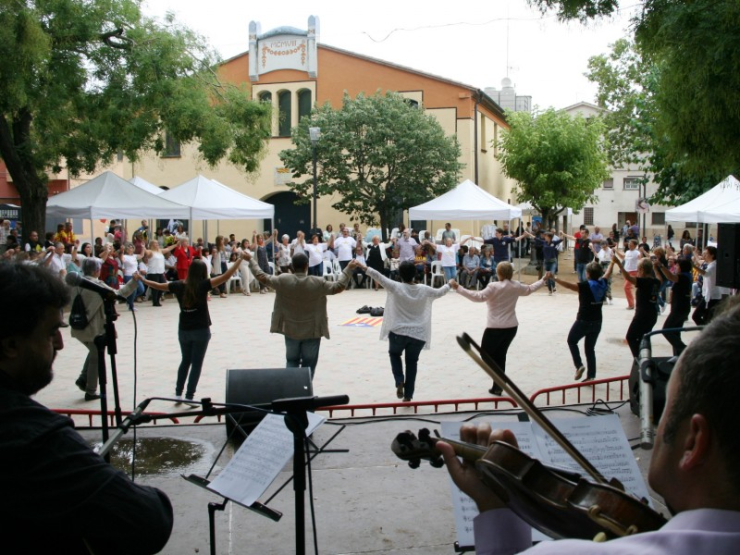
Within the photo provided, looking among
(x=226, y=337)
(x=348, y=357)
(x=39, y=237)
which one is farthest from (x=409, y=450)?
(x=39, y=237)

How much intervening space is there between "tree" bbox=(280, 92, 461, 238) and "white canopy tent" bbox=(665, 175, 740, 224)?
13.6 metres

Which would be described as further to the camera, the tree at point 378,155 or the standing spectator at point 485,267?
the tree at point 378,155

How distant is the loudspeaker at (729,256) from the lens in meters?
7.79

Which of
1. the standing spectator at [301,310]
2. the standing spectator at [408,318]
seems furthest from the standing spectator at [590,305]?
the standing spectator at [301,310]

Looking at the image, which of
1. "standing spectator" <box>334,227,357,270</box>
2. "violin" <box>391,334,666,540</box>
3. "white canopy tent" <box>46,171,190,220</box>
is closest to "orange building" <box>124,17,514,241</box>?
"standing spectator" <box>334,227,357,270</box>

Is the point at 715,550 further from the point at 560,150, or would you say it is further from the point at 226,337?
the point at 560,150

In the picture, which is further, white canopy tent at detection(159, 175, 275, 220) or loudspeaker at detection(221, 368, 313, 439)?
white canopy tent at detection(159, 175, 275, 220)

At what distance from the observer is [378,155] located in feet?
97.6

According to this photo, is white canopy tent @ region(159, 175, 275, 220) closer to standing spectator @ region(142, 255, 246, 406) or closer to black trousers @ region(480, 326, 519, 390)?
standing spectator @ region(142, 255, 246, 406)

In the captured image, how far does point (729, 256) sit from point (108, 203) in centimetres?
1316

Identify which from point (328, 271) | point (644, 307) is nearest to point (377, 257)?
point (328, 271)

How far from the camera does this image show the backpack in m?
8.02

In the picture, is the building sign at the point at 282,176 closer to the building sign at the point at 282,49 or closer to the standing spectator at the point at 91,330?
the building sign at the point at 282,49

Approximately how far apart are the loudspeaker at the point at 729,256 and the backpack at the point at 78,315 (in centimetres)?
711
